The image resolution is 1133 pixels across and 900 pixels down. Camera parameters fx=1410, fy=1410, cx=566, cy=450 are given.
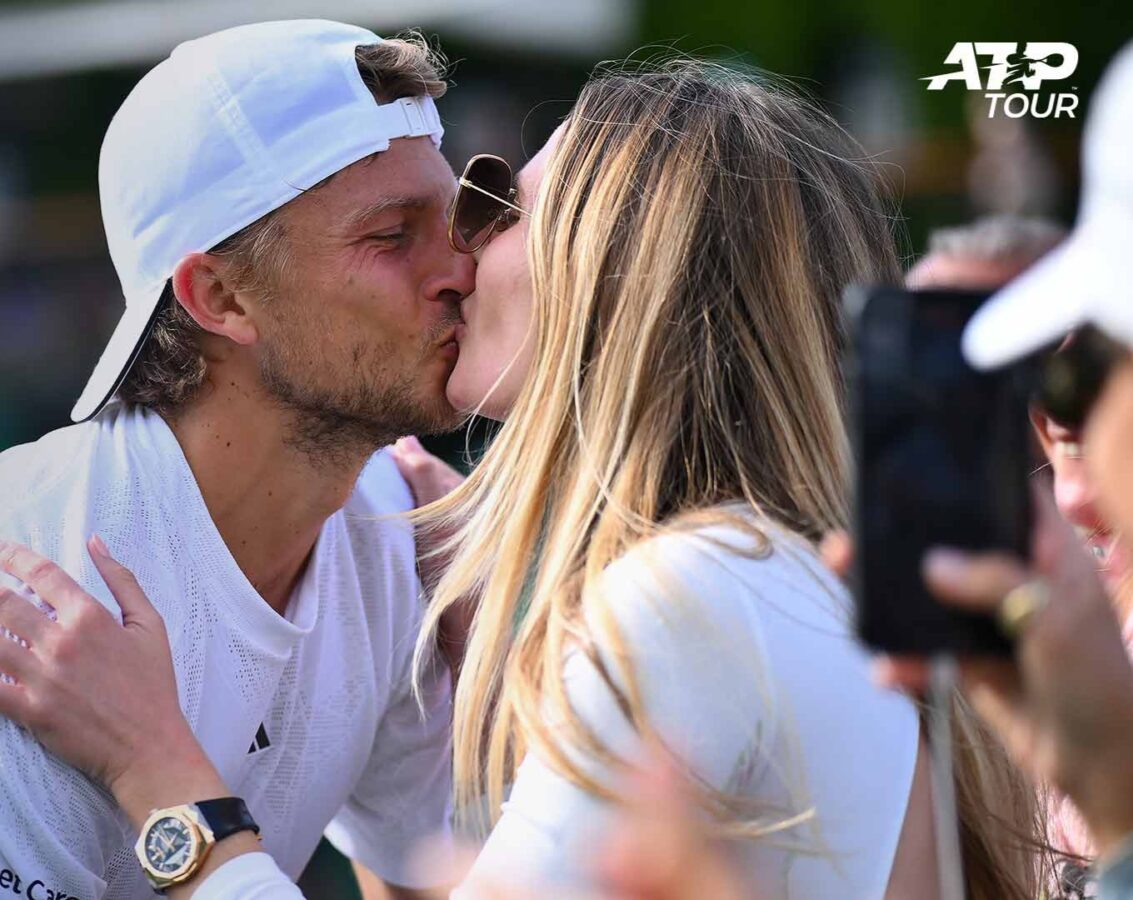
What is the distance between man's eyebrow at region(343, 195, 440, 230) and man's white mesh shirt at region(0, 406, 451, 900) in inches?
20.2

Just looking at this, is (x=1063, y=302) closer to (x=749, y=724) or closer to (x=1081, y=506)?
(x=749, y=724)

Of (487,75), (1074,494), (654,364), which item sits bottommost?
(487,75)

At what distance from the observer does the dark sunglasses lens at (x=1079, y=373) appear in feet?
3.29

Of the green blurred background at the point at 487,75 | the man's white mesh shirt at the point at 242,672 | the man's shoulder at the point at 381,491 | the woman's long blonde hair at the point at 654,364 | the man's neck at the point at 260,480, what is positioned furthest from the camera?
the green blurred background at the point at 487,75

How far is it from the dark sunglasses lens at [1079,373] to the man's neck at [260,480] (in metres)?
1.76

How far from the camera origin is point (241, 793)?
2424 millimetres

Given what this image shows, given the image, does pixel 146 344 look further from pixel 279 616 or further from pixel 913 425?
pixel 913 425

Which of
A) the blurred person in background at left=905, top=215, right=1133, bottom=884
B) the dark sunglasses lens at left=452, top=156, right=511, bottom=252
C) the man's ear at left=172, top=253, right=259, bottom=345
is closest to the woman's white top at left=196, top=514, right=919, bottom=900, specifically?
the blurred person in background at left=905, top=215, right=1133, bottom=884

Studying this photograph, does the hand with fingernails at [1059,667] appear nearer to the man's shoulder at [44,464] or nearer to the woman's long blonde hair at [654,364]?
the woman's long blonde hair at [654,364]

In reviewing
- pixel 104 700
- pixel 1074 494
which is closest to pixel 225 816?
pixel 104 700

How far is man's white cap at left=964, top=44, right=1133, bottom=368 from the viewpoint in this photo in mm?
994

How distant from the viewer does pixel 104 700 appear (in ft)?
6.75

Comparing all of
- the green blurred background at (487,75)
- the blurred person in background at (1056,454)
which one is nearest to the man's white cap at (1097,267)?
the blurred person in background at (1056,454)

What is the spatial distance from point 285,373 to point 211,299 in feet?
0.65
